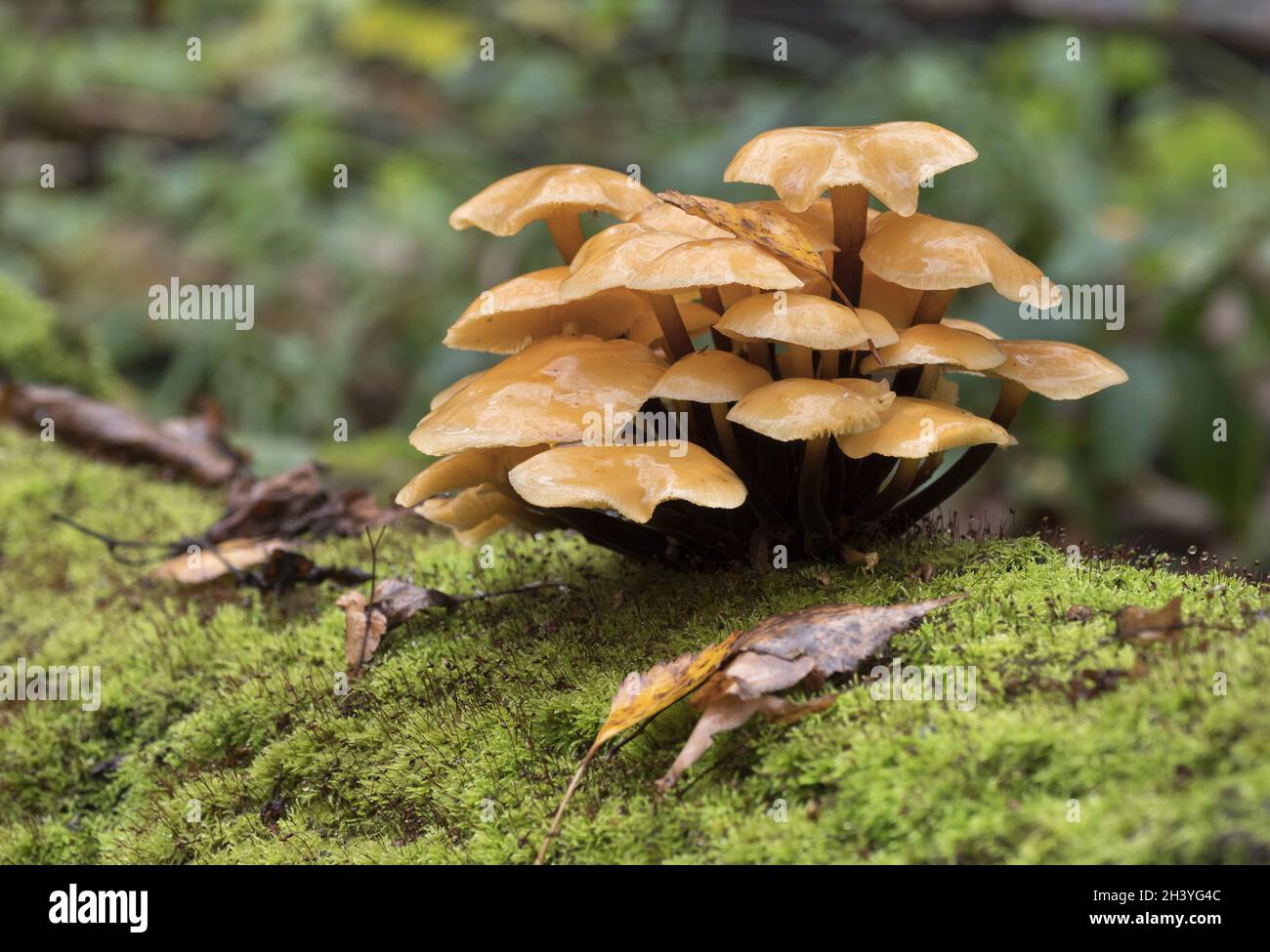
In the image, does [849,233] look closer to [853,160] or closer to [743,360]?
[853,160]

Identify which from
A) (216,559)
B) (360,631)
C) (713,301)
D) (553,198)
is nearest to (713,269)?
(713,301)

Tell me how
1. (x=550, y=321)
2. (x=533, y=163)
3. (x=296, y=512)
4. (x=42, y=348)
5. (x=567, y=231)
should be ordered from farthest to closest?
(x=533, y=163), (x=42, y=348), (x=296, y=512), (x=567, y=231), (x=550, y=321)

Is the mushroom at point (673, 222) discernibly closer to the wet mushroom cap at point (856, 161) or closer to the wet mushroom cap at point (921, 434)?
the wet mushroom cap at point (856, 161)

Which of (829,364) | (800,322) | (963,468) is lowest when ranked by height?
(963,468)

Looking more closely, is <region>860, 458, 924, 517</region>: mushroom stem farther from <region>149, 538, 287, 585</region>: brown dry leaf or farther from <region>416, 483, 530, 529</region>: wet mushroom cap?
<region>149, 538, 287, 585</region>: brown dry leaf

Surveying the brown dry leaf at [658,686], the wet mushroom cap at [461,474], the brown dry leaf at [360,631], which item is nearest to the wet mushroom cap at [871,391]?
the brown dry leaf at [658,686]

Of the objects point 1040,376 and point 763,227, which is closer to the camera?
point 763,227

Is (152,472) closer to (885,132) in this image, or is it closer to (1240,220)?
(885,132)
